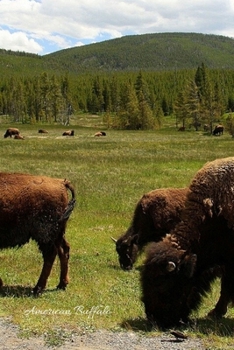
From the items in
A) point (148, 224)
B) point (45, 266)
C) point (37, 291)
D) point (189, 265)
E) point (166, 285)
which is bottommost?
point (37, 291)

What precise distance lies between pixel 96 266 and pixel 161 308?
14.9ft

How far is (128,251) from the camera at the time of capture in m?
11.0

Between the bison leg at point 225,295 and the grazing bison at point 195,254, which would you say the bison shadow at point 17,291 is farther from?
the bison leg at point 225,295

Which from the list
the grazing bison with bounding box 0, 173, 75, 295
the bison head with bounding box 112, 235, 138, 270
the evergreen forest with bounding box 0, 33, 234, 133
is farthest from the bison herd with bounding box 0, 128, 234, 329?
the evergreen forest with bounding box 0, 33, 234, 133

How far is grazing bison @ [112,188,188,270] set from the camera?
1099 cm

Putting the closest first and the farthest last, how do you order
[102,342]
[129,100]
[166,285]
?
1. [102,342]
2. [166,285]
3. [129,100]

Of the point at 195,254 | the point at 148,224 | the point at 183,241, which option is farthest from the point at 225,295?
the point at 148,224

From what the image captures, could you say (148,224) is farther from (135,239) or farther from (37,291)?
(37,291)

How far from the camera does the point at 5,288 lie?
895 cm

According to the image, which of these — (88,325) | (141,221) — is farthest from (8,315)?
(141,221)

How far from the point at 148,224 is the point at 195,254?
14.0 feet

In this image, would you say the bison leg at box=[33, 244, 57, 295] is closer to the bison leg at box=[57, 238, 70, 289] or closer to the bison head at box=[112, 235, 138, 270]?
the bison leg at box=[57, 238, 70, 289]

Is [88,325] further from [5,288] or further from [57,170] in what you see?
[57,170]

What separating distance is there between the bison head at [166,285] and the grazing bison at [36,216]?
Answer: 276 centimetres
